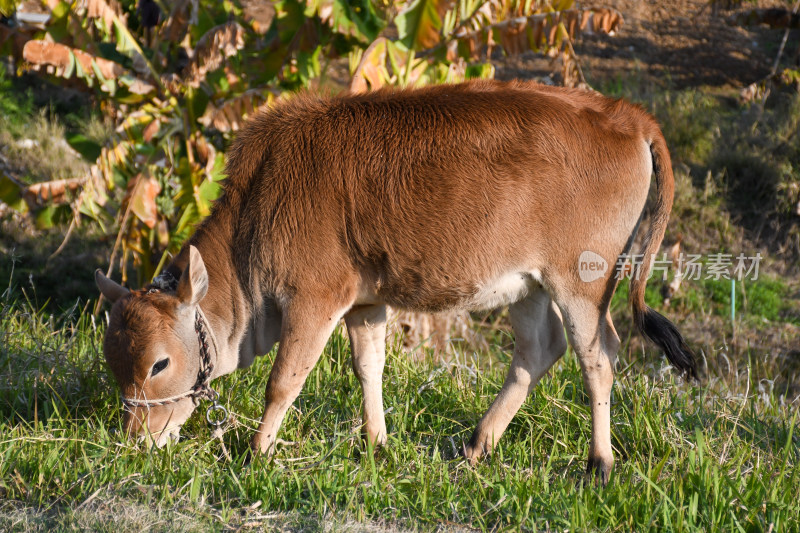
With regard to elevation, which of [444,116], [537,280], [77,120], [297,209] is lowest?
[77,120]

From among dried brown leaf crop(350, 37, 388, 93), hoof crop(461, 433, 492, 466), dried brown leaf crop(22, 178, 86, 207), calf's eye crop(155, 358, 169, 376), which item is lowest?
hoof crop(461, 433, 492, 466)

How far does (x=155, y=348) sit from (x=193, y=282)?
360mm

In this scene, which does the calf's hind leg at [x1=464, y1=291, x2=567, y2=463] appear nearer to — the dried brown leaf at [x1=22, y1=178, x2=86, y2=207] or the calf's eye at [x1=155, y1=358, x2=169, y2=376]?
the calf's eye at [x1=155, y1=358, x2=169, y2=376]

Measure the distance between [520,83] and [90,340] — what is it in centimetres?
323

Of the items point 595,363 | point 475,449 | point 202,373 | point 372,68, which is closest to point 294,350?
point 202,373

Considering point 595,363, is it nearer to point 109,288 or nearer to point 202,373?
point 202,373

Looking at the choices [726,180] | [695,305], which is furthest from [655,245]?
[726,180]

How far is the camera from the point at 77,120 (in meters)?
11.4

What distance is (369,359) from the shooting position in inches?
184

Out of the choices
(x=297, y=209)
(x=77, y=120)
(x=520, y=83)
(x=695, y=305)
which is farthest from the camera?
(x=77, y=120)

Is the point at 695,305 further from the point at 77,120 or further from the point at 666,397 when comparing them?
the point at 77,120

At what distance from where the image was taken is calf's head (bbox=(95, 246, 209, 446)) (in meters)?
4.02

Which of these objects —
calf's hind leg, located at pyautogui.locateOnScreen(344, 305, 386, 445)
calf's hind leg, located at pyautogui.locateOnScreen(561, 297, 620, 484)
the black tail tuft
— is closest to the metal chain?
calf's hind leg, located at pyautogui.locateOnScreen(344, 305, 386, 445)

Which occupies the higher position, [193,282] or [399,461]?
[193,282]
